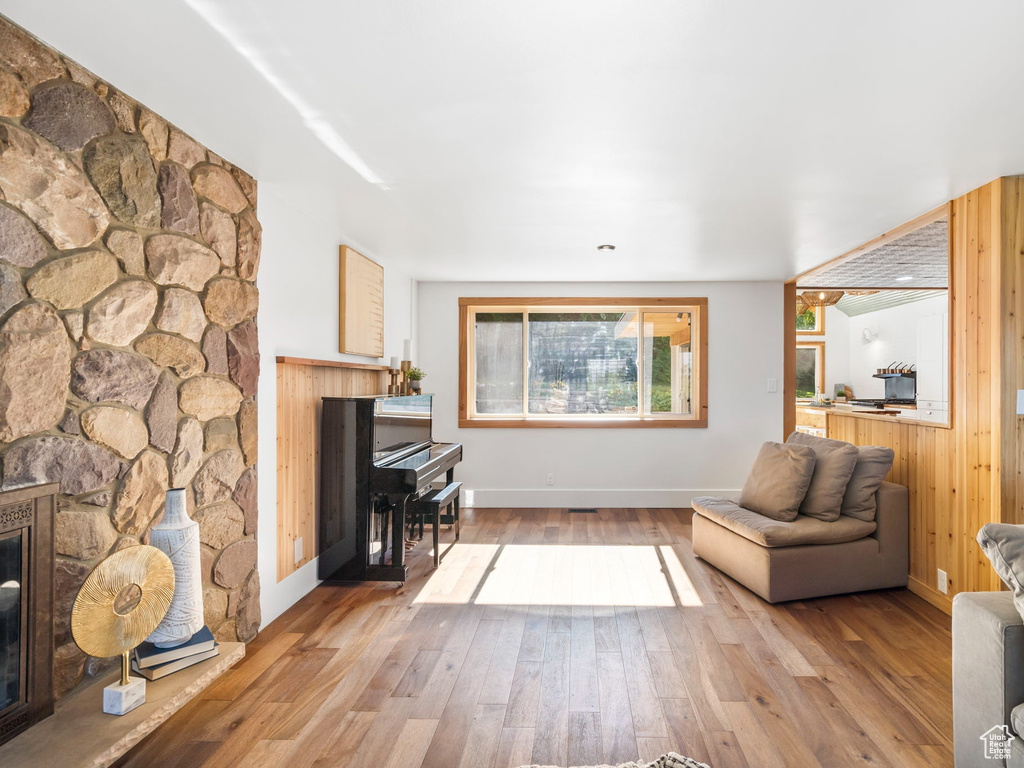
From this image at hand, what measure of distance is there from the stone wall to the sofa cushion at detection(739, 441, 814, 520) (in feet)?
10.1

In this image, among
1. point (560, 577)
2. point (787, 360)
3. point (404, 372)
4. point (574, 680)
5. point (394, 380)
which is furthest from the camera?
point (787, 360)

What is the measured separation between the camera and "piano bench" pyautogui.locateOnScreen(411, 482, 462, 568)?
422 cm

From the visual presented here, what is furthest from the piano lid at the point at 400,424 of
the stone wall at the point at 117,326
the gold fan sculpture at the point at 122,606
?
the gold fan sculpture at the point at 122,606

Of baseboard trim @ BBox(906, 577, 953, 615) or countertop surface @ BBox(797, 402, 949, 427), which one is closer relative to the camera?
baseboard trim @ BBox(906, 577, 953, 615)

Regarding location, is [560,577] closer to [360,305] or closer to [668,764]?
[668,764]

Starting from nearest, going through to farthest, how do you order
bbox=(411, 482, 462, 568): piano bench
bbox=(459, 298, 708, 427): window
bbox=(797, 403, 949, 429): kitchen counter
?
bbox=(797, 403, 949, 429): kitchen counter < bbox=(411, 482, 462, 568): piano bench < bbox=(459, 298, 708, 427): window

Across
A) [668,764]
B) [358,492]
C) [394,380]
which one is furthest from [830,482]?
[394,380]

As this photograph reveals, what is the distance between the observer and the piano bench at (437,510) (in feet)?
13.8

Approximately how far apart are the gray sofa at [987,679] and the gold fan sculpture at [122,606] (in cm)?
250

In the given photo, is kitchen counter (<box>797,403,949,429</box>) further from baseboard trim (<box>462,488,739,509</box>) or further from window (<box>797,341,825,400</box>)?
baseboard trim (<box>462,488,739,509</box>)

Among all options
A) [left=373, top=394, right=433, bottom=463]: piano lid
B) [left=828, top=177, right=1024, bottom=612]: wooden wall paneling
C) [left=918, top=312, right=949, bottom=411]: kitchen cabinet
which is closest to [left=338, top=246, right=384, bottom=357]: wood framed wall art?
[left=373, top=394, right=433, bottom=463]: piano lid

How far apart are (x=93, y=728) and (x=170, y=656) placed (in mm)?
314

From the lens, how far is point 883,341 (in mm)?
9125

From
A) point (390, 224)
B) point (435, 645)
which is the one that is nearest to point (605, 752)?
point (435, 645)
